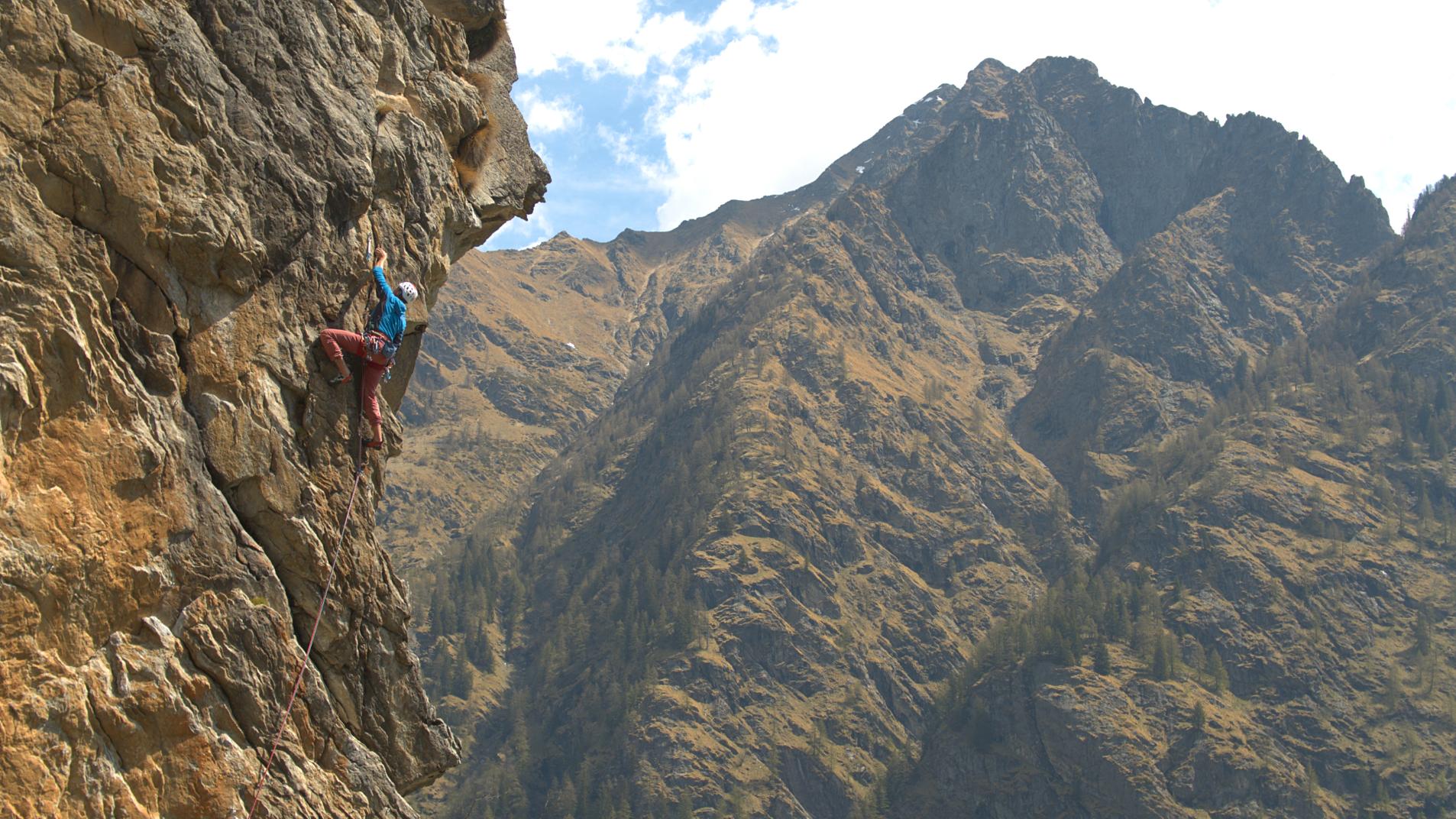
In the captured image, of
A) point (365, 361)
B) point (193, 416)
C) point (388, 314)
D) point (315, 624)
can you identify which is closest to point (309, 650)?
point (315, 624)

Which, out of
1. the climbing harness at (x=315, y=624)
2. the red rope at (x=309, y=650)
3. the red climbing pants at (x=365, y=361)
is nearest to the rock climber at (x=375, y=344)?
the red climbing pants at (x=365, y=361)

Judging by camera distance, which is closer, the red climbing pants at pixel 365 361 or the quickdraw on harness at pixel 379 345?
the red climbing pants at pixel 365 361

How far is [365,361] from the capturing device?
2155 centimetres

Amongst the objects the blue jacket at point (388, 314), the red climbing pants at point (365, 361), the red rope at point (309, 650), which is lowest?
the red rope at point (309, 650)

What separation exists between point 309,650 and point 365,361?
480 cm

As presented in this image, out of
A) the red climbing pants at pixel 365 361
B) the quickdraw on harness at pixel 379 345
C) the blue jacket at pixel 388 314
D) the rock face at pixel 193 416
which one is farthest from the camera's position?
the blue jacket at pixel 388 314

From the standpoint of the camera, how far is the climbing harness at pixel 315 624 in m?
17.9

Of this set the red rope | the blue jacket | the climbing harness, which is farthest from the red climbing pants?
the red rope

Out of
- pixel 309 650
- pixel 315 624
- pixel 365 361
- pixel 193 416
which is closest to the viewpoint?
pixel 193 416

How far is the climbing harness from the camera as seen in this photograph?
17859 mm

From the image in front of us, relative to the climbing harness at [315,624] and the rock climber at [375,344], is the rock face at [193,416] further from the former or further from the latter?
the rock climber at [375,344]

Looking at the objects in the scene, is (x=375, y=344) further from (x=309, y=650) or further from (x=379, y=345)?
(x=309, y=650)

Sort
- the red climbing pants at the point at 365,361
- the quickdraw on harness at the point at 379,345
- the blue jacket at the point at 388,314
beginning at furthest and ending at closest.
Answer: the blue jacket at the point at 388,314
the quickdraw on harness at the point at 379,345
the red climbing pants at the point at 365,361

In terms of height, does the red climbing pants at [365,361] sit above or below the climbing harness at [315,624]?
above
